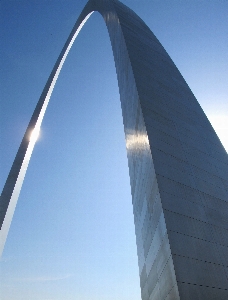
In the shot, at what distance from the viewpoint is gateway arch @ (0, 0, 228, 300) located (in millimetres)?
6578

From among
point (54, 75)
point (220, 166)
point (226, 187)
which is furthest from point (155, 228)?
point (54, 75)

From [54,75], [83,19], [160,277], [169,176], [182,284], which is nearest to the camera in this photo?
[182,284]

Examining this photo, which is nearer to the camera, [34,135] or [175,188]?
[175,188]

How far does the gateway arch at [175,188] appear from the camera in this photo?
658cm

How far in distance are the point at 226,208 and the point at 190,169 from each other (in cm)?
202

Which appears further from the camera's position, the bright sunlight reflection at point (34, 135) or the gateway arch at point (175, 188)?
the bright sunlight reflection at point (34, 135)

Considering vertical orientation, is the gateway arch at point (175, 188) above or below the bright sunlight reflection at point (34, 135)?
below

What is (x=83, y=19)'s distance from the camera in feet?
108

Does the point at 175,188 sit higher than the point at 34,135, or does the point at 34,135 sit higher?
the point at 34,135

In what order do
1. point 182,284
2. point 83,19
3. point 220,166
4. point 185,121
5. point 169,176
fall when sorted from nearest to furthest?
point 182,284, point 169,176, point 220,166, point 185,121, point 83,19

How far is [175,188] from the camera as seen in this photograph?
27.0ft

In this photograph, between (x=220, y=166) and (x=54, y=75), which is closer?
(x=220, y=166)

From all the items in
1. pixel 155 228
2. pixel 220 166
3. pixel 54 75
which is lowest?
pixel 155 228

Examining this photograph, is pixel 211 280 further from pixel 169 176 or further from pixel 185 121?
pixel 185 121
